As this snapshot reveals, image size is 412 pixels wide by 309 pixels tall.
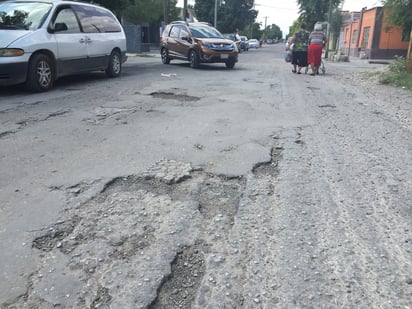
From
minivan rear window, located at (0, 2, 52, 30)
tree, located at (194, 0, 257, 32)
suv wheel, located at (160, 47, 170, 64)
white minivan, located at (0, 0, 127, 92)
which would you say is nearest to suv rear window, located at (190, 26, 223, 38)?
suv wheel, located at (160, 47, 170, 64)

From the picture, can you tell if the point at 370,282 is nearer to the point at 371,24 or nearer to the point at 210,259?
the point at 210,259

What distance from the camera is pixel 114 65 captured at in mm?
10461

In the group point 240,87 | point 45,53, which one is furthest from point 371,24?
point 45,53

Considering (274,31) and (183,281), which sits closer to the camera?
(183,281)

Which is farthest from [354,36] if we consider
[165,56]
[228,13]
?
[165,56]

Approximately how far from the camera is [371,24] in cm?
3325

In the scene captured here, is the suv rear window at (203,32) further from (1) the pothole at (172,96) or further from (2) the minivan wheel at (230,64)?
(1) the pothole at (172,96)

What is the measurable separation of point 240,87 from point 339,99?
7.97 feet

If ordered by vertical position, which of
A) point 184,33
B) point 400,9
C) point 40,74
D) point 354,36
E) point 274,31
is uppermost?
point 274,31

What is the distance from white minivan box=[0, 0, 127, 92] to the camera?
275 inches

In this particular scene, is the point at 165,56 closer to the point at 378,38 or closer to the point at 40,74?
the point at 40,74

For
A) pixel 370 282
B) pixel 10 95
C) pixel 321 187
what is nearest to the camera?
pixel 370 282

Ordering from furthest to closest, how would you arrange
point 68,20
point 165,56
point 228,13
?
point 228,13, point 165,56, point 68,20

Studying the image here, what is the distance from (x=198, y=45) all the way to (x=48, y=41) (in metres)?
6.91
